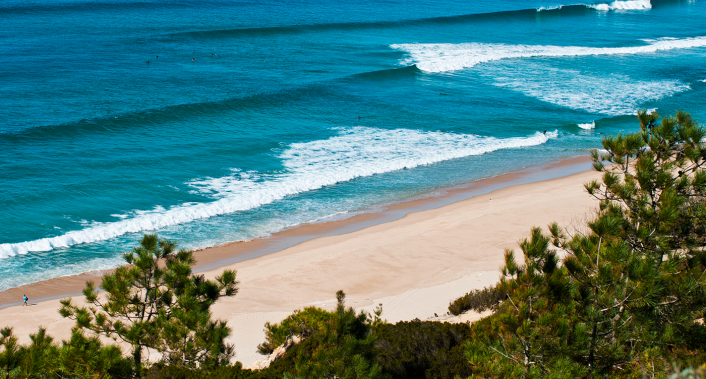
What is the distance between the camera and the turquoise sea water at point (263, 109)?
2015cm

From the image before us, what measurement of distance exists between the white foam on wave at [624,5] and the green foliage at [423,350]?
246 ft

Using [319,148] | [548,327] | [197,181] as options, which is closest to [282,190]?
[197,181]

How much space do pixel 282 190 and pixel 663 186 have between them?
16.3 meters

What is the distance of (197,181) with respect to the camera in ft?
74.6

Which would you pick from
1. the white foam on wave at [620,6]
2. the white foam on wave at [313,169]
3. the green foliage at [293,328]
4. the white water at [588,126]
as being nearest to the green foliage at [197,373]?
the green foliage at [293,328]

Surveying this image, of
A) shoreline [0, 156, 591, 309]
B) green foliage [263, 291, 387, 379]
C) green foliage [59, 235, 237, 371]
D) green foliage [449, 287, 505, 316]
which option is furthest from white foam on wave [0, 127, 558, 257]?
green foliage [263, 291, 387, 379]

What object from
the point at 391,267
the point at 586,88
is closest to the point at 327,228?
the point at 391,267

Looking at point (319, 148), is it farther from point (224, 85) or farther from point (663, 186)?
point (663, 186)

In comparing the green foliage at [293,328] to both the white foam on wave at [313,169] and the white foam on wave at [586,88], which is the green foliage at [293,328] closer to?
the white foam on wave at [313,169]

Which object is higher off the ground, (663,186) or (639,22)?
(639,22)

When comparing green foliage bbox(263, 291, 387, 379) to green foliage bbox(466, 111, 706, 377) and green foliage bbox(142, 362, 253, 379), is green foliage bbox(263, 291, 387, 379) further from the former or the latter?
green foliage bbox(142, 362, 253, 379)

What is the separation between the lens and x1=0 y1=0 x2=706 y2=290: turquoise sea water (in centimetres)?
2015

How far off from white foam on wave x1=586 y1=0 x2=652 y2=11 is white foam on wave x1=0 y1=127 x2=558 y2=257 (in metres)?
54.1

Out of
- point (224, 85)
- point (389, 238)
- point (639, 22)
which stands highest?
point (639, 22)
